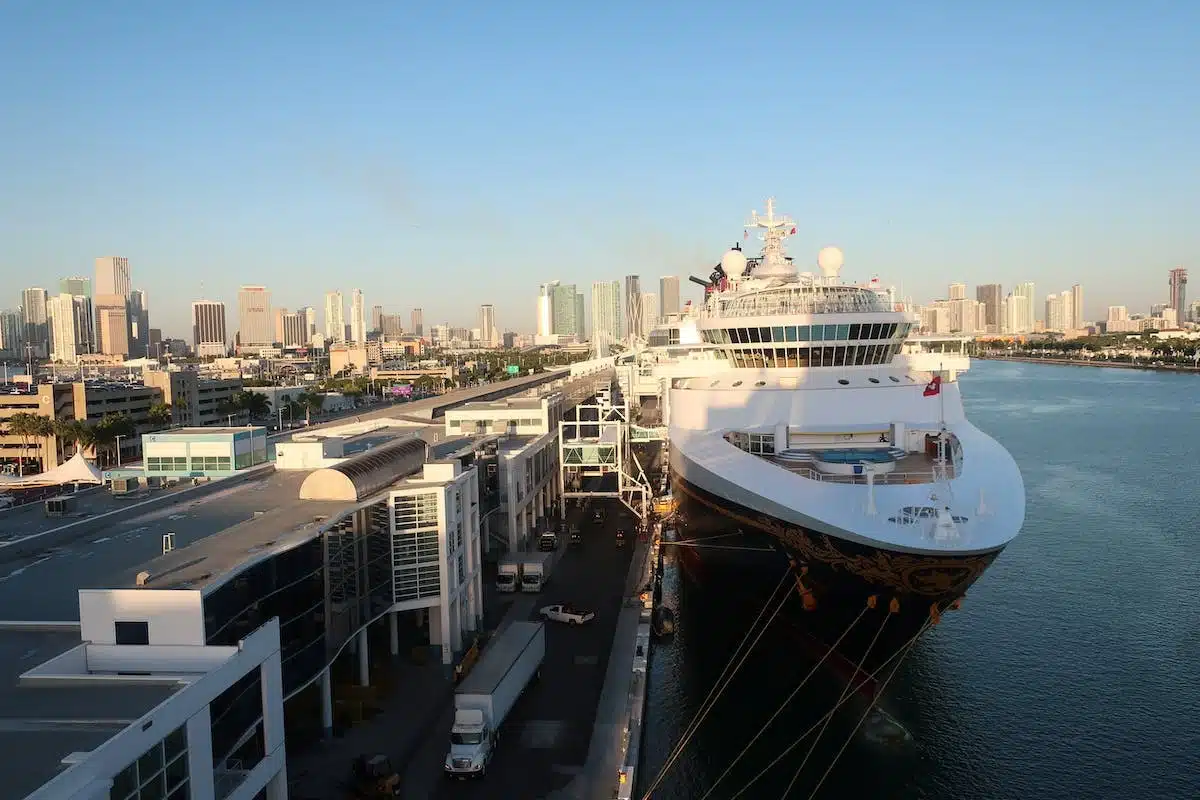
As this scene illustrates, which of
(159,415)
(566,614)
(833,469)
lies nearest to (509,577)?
(566,614)

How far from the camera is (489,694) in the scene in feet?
46.1

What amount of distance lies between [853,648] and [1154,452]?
132 ft

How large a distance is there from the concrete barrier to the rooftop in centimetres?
644

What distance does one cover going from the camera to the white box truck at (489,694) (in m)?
13.3

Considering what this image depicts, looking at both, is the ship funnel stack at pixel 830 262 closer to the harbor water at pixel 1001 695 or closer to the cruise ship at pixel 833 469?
the cruise ship at pixel 833 469

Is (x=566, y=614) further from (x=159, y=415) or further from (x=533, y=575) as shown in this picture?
(x=159, y=415)

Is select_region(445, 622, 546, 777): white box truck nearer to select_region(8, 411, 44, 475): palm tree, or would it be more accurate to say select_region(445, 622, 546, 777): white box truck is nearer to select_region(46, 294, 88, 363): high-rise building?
select_region(8, 411, 44, 475): palm tree

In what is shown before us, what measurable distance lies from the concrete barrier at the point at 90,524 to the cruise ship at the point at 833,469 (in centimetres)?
1118

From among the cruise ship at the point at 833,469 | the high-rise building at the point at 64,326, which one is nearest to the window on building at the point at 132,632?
the cruise ship at the point at 833,469

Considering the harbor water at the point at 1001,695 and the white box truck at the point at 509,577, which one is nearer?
the harbor water at the point at 1001,695

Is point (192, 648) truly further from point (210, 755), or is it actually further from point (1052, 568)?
point (1052, 568)

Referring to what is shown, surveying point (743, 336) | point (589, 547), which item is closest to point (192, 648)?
point (743, 336)

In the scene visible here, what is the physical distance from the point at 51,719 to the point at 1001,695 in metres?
16.2

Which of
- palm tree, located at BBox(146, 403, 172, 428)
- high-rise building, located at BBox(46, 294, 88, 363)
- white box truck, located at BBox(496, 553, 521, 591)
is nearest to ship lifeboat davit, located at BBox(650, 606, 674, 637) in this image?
white box truck, located at BBox(496, 553, 521, 591)
